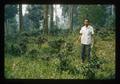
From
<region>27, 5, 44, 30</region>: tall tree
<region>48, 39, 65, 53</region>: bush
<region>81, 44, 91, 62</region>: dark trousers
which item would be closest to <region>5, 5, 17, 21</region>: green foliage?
<region>27, 5, 44, 30</region>: tall tree

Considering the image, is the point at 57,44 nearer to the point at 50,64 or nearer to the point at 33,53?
the point at 50,64

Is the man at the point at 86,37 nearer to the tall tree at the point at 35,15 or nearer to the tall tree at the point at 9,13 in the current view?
the tall tree at the point at 35,15

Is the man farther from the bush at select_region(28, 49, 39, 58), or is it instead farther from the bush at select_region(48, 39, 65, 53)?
the bush at select_region(28, 49, 39, 58)

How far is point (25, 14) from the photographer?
830 centimetres

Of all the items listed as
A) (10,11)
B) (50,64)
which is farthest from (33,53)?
(10,11)

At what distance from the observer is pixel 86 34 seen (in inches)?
326

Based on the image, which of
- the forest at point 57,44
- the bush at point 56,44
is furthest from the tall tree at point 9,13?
the bush at point 56,44

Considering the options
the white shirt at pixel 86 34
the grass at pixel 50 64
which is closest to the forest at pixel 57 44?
the grass at pixel 50 64

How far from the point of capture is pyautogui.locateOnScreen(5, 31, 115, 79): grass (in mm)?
8180

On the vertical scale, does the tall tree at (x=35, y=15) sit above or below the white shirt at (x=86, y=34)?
above

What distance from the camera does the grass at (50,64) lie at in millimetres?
8180

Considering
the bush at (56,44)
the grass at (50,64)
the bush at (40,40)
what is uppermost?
the bush at (40,40)
